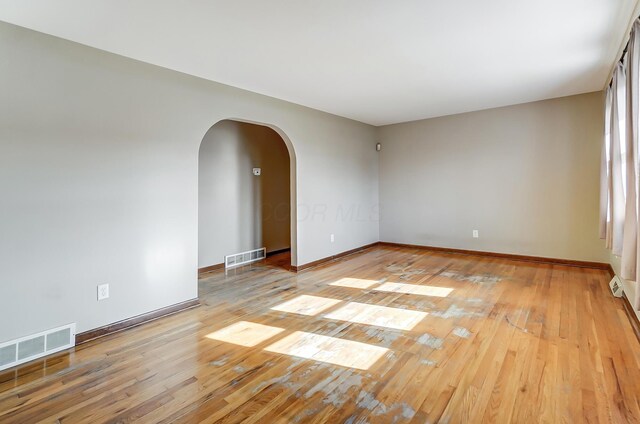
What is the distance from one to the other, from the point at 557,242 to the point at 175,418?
17.4ft

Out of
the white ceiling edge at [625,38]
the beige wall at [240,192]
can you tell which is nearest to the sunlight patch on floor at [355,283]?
the beige wall at [240,192]

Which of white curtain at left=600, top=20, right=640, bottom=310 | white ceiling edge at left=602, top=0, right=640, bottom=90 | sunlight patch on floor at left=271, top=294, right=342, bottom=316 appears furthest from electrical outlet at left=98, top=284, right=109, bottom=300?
white ceiling edge at left=602, top=0, right=640, bottom=90

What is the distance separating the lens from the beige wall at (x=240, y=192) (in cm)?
470

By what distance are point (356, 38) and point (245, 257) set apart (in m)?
3.75

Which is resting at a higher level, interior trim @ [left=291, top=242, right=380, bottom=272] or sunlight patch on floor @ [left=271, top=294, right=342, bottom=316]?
interior trim @ [left=291, top=242, right=380, bottom=272]

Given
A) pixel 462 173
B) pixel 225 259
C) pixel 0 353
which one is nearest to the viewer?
pixel 0 353

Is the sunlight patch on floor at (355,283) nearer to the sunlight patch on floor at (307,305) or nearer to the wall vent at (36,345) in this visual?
the sunlight patch on floor at (307,305)

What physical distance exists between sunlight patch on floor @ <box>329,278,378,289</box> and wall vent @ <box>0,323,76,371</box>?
8.55ft

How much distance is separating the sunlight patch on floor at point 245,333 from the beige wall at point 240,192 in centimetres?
207

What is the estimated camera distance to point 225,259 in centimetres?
493

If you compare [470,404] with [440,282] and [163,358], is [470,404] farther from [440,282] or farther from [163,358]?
[440,282]

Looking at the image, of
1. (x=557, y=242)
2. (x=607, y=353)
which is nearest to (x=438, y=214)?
(x=557, y=242)

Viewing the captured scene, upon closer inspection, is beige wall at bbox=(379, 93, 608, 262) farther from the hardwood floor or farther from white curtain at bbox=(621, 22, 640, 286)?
white curtain at bbox=(621, 22, 640, 286)

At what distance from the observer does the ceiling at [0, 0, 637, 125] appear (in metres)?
2.13
